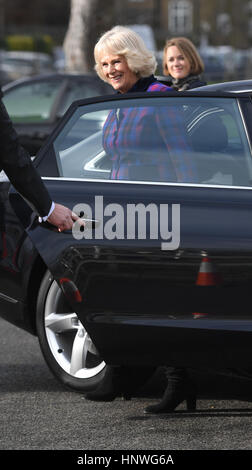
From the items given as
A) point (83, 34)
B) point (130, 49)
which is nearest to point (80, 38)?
point (83, 34)

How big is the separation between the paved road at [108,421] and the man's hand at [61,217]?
3.07ft

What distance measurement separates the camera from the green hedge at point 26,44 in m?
55.5

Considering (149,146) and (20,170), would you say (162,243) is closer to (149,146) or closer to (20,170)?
(149,146)

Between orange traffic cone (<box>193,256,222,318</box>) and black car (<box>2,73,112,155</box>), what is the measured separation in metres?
7.74

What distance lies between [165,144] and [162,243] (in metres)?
0.53

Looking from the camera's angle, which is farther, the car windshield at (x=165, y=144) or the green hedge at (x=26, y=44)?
the green hedge at (x=26, y=44)

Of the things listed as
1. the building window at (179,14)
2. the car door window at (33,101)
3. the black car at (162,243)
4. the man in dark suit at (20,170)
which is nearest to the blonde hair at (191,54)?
the black car at (162,243)

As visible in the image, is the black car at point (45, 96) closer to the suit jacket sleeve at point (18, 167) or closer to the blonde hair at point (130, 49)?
the blonde hair at point (130, 49)

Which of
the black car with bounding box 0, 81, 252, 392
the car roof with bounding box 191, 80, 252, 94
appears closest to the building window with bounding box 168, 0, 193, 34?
the car roof with bounding box 191, 80, 252, 94

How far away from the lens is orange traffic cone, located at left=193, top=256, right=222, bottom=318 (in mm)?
4172

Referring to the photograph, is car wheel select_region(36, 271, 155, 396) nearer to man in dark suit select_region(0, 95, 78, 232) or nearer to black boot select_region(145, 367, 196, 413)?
black boot select_region(145, 367, 196, 413)

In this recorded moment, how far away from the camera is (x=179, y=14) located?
8012 cm

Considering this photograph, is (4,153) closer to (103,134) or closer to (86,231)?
(86,231)
